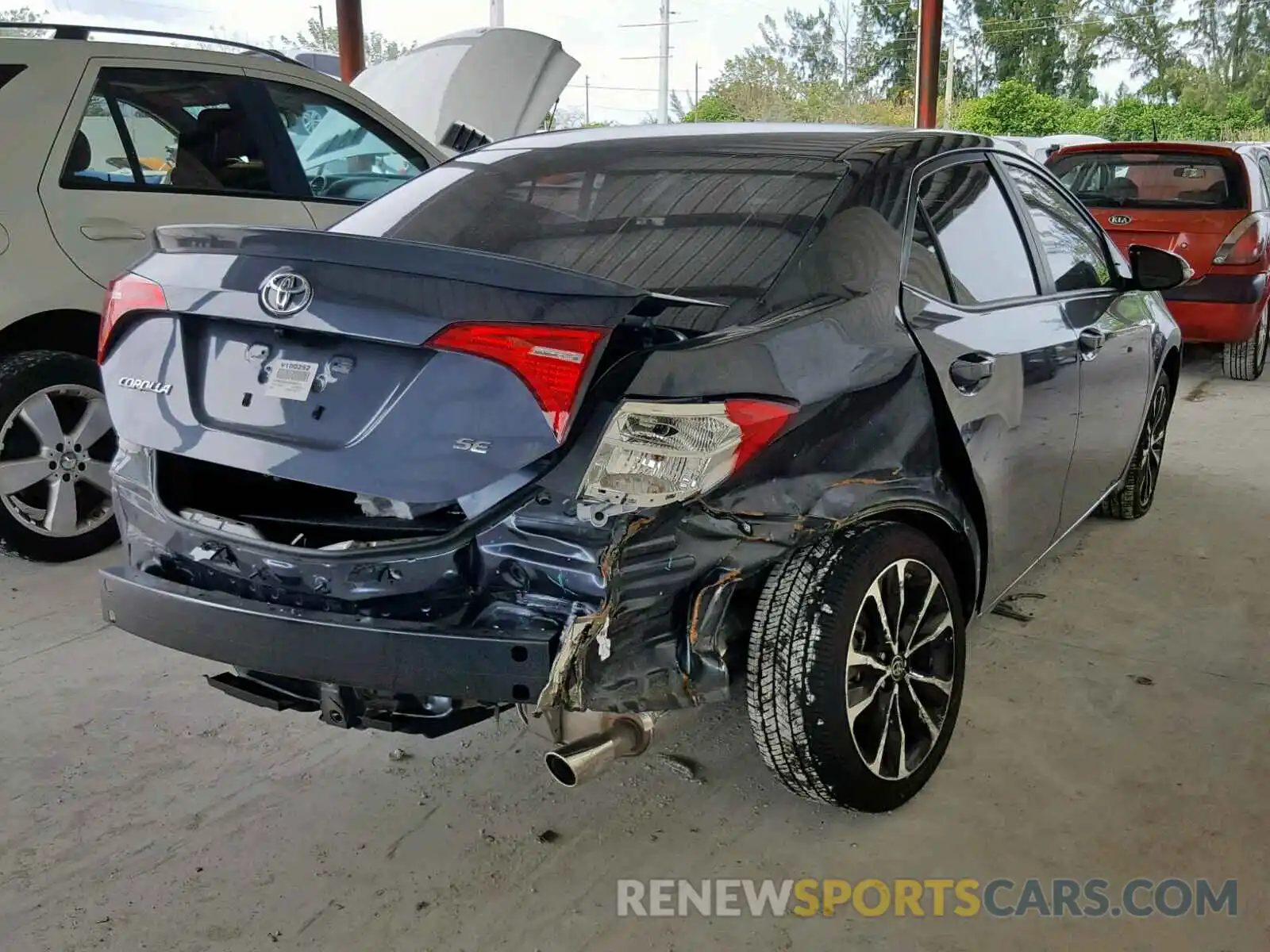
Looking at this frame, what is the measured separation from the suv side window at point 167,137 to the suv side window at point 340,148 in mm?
190

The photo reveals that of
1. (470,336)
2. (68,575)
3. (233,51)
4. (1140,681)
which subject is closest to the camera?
(470,336)

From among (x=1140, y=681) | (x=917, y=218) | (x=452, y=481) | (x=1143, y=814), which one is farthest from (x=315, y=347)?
(x=1140, y=681)

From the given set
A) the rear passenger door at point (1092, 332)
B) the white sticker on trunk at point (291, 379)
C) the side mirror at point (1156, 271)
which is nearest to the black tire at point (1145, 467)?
the rear passenger door at point (1092, 332)

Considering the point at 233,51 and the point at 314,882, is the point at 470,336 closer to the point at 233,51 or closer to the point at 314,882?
the point at 314,882

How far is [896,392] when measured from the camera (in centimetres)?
237

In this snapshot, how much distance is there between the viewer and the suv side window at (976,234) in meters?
2.71

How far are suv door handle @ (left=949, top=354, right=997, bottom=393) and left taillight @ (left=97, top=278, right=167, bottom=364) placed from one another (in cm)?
168

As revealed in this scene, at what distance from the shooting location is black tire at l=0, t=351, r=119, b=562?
3.89 m

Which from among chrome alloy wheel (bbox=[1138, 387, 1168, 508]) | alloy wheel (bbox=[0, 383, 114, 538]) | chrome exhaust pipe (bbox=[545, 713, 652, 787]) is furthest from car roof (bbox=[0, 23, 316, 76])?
chrome alloy wheel (bbox=[1138, 387, 1168, 508])

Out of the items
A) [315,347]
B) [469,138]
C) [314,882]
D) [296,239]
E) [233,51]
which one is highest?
[233,51]

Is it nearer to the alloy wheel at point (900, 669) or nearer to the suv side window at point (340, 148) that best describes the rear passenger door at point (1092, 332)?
the alloy wheel at point (900, 669)

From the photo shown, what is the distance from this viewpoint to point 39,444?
13.1 feet

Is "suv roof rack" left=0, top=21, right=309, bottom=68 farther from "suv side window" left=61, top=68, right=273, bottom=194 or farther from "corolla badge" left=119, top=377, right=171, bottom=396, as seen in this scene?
"corolla badge" left=119, top=377, right=171, bottom=396

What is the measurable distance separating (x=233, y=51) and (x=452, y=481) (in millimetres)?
3410
